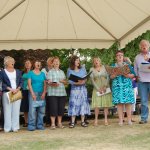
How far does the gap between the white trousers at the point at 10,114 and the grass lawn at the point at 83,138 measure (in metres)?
0.21

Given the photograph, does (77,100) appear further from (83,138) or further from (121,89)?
(83,138)

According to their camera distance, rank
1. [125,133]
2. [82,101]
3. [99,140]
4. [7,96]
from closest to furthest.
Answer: [99,140] → [125,133] → [7,96] → [82,101]

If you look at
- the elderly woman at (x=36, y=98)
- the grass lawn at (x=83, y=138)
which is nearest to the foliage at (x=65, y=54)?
the elderly woman at (x=36, y=98)

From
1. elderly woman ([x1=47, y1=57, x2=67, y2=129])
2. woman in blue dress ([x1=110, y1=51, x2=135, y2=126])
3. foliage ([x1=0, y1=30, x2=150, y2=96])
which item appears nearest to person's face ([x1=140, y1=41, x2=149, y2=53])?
woman in blue dress ([x1=110, y1=51, x2=135, y2=126])

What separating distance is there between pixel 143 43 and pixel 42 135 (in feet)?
10.2

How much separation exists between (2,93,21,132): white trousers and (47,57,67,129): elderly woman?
0.79m

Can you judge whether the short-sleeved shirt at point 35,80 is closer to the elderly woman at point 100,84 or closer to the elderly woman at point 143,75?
the elderly woman at point 100,84

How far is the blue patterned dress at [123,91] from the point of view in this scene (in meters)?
8.86

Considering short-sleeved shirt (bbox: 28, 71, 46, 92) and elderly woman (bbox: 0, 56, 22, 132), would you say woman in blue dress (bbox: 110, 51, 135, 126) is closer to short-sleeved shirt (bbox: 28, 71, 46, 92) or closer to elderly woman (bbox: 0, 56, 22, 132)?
short-sleeved shirt (bbox: 28, 71, 46, 92)

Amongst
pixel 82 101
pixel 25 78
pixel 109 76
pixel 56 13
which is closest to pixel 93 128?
pixel 82 101

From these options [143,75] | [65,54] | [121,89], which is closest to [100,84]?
[121,89]

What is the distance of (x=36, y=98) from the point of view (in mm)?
8664

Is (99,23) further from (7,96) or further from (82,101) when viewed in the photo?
(7,96)

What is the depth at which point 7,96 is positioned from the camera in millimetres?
8305
